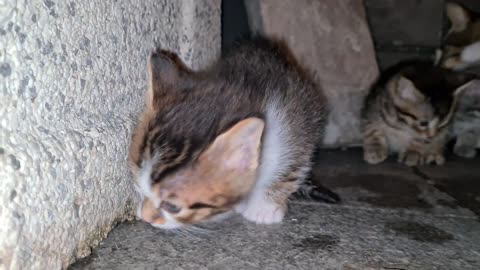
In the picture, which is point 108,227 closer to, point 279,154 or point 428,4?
point 279,154

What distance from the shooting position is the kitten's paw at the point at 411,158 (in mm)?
2957

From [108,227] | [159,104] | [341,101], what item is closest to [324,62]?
[341,101]

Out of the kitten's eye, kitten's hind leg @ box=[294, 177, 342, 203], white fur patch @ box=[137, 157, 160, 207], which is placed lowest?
kitten's hind leg @ box=[294, 177, 342, 203]

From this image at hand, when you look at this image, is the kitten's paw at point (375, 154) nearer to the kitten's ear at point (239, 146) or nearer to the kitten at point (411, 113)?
the kitten at point (411, 113)

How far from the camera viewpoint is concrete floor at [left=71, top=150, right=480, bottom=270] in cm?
161

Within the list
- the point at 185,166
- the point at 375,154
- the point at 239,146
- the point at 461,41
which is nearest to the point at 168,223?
the point at 185,166

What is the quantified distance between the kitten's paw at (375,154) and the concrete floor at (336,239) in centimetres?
57

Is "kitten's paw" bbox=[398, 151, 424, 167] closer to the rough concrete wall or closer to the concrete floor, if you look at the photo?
the concrete floor

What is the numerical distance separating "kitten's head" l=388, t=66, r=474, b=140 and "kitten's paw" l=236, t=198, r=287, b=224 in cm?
134

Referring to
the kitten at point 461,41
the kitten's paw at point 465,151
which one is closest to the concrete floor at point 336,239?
the kitten's paw at point 465,151

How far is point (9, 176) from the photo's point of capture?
1.22 metres

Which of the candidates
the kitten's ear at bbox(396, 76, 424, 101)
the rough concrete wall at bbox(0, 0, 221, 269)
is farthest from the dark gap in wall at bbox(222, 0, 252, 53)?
the rough concrete wall at bbox(0, 0, 221, 269)

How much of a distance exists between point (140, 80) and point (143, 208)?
48 centimetres

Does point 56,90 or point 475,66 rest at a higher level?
point 56,90
